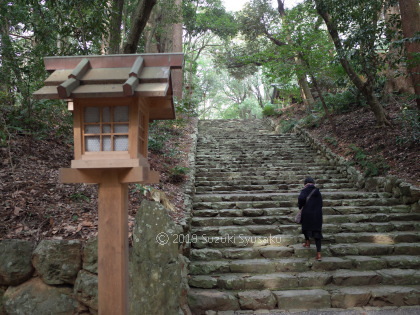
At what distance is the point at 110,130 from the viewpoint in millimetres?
2822

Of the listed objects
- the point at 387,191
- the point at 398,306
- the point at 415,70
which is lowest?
the point at 398,306

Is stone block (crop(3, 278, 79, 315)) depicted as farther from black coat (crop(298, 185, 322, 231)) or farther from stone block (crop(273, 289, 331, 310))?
black coat (crop(298, 185, 322, 231))

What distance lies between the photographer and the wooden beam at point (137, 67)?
2.61m

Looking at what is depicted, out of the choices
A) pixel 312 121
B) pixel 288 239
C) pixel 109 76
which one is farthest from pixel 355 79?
pixel 109 76

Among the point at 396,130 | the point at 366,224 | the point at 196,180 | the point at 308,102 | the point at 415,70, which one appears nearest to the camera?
the point at 366,224

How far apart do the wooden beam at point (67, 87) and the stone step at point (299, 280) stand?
360 cm

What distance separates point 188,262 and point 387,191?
17.7ft

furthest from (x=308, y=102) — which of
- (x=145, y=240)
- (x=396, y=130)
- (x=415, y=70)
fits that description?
(x=145, y=240)

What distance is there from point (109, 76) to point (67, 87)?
38 cm

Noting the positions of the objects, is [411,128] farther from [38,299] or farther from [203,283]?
[38,299]

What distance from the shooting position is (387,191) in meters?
7.68

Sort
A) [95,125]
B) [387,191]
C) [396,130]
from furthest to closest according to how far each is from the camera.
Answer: [396,130] < [387,191] < [95,125]

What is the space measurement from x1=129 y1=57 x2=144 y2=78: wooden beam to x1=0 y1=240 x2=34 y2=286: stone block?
291cm

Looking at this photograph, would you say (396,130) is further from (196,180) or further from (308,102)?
(308,102)
